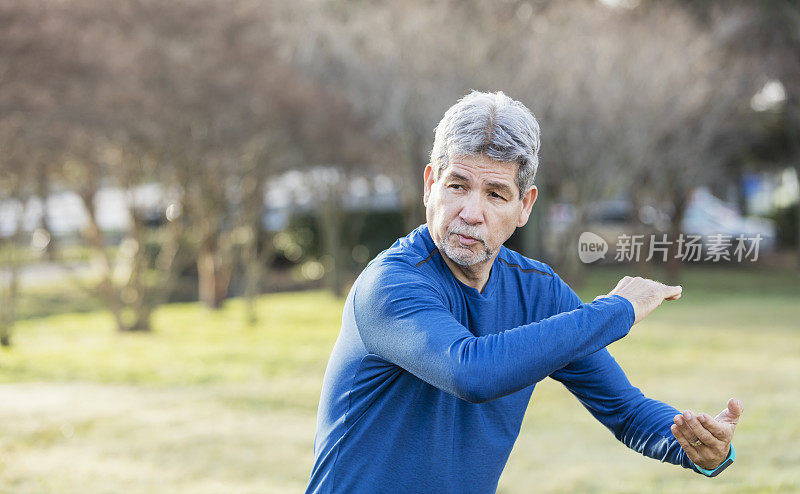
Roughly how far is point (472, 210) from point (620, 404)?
0.75 metres

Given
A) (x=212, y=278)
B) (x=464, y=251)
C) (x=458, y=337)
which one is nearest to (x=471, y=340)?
(x=458, y=337)

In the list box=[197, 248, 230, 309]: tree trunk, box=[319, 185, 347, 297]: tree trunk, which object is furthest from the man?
box=[319, 185, 347, 297]: tree trunk

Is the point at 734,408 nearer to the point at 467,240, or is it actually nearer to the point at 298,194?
the point at 467,240

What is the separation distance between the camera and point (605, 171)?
57.3ft

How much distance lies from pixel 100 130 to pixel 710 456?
10.4 m

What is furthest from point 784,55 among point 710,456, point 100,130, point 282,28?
point 710,456

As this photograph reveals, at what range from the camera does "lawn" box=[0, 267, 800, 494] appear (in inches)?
238

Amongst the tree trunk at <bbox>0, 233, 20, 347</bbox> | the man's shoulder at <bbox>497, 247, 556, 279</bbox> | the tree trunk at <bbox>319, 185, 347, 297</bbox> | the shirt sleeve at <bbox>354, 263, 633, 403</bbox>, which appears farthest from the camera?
the tree trunk at <bbox>319, 185, 347, 297</bbox>

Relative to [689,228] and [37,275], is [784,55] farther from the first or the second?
[37,275]

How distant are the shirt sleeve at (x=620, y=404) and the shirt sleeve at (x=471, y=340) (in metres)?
0.49

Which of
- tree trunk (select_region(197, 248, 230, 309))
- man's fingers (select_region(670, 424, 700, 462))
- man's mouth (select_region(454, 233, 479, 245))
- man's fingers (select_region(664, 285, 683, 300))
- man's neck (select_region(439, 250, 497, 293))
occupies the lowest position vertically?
tree trunk (select_region(197, 248, 230, 309))

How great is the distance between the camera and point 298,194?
62.0ft

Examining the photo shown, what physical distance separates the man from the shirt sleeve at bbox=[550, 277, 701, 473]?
Result: 3 centimetres

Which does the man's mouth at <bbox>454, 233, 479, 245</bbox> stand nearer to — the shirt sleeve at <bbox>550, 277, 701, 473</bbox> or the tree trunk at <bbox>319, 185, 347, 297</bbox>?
the shirt sleeve at <bbox>550, 277, 701, 473</bbox>
